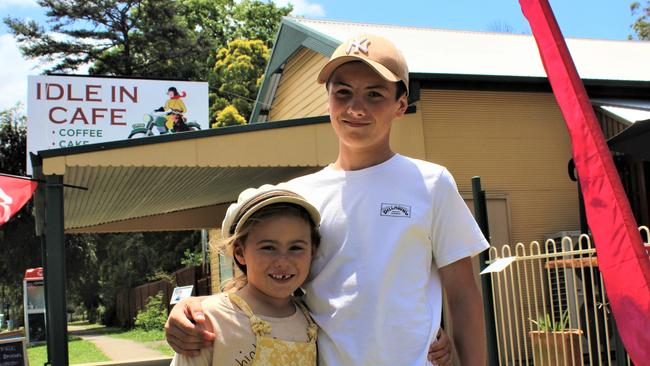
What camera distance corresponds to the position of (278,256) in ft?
6.55

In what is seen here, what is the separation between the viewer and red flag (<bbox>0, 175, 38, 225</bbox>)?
23.3ft

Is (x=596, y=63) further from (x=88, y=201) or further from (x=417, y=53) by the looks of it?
(x=88, y=201)

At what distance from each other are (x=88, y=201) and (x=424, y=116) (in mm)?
5436

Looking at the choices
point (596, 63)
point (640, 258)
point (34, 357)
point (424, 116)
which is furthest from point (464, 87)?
point (34, 357)

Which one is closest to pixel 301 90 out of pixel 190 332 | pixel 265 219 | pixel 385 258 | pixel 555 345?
pixel 555 345

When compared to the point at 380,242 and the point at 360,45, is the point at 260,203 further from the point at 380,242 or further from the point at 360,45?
the point at 360,45

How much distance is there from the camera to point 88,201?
10711 millimetres

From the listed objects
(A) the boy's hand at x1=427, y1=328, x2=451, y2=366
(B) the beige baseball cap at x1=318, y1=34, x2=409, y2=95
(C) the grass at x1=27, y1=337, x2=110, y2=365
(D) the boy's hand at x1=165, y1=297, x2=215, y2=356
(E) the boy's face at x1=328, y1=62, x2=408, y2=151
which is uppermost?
(B) the beige baseball cap at x1=318, y1=34, x2=409, y2=95

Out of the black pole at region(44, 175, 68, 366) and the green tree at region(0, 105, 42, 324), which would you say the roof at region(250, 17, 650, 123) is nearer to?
the black pole at region(44, 175, 68, 366)

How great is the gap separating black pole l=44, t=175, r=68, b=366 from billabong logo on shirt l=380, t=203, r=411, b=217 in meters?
5.79

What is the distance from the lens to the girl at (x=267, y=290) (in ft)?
6.22

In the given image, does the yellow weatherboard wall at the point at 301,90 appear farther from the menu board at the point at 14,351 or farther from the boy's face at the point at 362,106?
the boy's face at the point at 362,106

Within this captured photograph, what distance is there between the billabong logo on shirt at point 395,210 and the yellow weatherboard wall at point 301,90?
886 cm

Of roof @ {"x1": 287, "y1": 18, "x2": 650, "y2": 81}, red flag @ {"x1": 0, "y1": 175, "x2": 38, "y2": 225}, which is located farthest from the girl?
roof @ {"x1": 287, "y1": 18, "x2": 650, "y2": 81}
